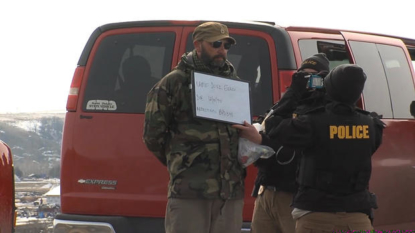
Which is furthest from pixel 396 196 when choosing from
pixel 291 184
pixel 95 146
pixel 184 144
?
pixel 184 144

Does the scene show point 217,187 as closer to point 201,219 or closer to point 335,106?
point 201,219

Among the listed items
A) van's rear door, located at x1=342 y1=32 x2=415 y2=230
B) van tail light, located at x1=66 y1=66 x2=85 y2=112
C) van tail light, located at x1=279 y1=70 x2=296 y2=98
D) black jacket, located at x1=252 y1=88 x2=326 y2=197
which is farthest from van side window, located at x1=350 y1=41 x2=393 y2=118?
van tail light, located at x1=66 y1=66 x2=85 y2=112

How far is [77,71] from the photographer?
272 inches

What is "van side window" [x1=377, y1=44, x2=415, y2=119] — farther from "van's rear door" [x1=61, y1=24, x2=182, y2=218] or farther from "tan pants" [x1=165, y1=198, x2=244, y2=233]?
"tan pants" [x1=165, y1=198, x2=244, y2=233]

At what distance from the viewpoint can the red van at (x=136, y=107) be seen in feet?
21.2

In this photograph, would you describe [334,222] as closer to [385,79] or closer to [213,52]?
[213,52]

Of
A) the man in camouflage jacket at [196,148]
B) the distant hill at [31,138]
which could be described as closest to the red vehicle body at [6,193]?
the man in camouflage jacket at [196,148]

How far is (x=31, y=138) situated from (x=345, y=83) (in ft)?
379

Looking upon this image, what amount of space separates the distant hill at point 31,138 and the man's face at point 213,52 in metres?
97.2

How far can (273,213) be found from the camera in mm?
5660

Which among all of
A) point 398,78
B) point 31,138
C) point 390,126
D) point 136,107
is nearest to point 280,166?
point 136,107

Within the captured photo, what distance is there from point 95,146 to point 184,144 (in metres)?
1.83

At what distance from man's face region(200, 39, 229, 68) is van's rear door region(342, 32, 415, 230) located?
7.41 feet

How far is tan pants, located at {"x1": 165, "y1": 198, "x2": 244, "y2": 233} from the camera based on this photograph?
4914 mm
